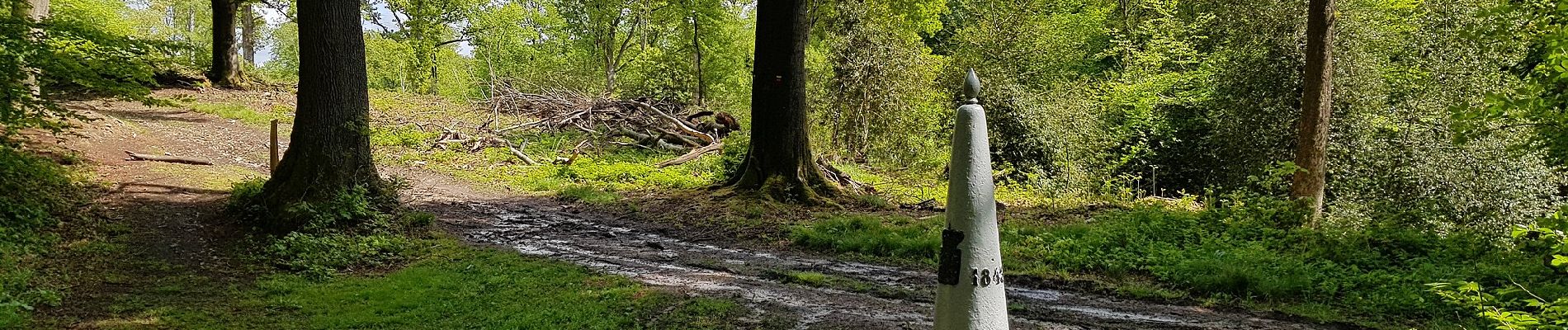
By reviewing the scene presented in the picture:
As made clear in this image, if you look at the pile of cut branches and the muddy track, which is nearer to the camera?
the muddy track

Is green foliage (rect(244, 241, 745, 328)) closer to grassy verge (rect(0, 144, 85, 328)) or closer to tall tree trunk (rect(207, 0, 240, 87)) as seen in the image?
grassy verge (rect(0, 144, 85, 328))

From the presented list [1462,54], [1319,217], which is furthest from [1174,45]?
[1319,217]

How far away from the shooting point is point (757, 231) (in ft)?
33.7

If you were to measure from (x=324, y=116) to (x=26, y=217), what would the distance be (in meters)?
2.65

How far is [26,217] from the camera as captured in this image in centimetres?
761

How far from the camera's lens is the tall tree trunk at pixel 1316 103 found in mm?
10750

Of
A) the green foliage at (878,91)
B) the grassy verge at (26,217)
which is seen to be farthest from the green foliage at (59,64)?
the green foliage at (878,91)

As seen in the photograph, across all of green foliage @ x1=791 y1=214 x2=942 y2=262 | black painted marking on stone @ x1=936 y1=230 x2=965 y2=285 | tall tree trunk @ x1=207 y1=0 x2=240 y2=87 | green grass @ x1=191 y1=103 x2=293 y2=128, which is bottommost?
green foliage @ x1=791 y1=214 x2=942 y2=262

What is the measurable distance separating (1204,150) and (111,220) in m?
19.5

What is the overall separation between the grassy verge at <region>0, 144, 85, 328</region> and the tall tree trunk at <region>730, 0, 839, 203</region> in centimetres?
776

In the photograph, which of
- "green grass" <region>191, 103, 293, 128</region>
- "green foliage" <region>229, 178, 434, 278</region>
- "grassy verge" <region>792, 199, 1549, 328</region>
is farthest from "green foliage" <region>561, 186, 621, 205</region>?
"green grass" <region>191, 103, 293, 128</region>

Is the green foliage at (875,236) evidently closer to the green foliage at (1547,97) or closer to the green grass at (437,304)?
the green grass at (437,304)

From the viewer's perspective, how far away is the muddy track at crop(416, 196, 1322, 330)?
6016 mm

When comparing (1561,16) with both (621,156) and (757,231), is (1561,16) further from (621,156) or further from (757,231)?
(621,156)
